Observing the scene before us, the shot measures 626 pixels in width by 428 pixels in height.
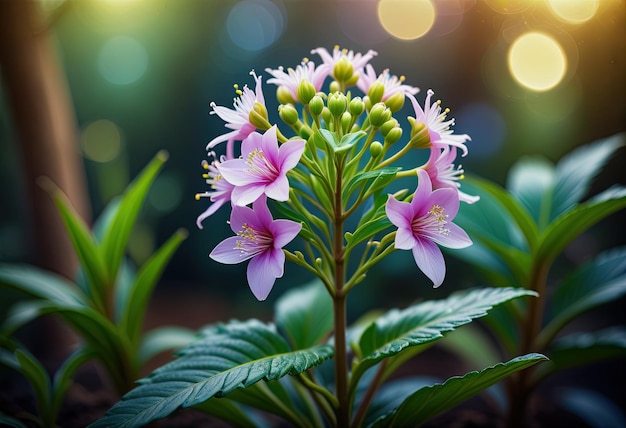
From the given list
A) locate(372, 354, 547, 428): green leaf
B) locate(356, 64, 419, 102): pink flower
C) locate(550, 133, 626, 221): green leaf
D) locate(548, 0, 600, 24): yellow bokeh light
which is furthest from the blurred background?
locate(372, 354, 547, 428): green leaf

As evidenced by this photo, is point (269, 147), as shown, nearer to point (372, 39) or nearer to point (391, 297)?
point (372, 39)

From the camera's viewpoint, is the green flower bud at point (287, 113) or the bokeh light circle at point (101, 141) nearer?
the green flower bud at point (287, 113)

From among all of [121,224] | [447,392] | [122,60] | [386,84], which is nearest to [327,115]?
[386,84]

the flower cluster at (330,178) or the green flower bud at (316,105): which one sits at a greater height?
the green flower bud at (316,105)

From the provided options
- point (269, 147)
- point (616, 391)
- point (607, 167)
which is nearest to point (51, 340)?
point (269, 147)

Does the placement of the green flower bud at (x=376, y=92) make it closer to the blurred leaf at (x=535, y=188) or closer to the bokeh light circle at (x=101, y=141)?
the blurred leaf at (x=535, y=188)

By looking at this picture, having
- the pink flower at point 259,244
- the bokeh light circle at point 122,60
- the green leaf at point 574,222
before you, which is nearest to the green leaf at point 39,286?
the pink flower at point 259,244
